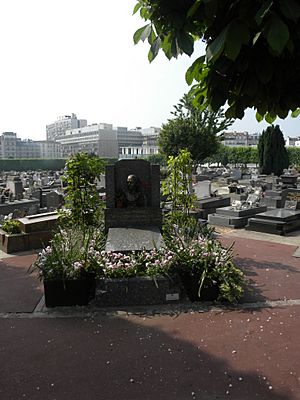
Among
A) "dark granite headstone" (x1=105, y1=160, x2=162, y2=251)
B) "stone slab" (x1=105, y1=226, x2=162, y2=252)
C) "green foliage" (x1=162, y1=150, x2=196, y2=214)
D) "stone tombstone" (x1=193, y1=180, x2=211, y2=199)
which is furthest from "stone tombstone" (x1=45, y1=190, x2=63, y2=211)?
"stone slab" (x1=105, y1=226, x2=162, y2=252)

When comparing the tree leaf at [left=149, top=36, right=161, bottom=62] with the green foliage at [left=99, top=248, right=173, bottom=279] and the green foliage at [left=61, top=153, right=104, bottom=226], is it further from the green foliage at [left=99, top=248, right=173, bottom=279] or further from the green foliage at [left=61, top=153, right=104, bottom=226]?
the green foliage at [left=61, top=153, right=104, bottom=226]

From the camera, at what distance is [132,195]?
9.09m

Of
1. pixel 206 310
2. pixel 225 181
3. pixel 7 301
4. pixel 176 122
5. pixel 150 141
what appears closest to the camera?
pixel 206 310

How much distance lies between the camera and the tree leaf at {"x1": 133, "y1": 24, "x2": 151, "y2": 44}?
7.44ft

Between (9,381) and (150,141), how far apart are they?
6232 inches

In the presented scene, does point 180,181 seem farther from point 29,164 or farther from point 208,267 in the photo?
point 29,164

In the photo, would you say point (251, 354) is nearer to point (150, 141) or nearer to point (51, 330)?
point (51, 330)

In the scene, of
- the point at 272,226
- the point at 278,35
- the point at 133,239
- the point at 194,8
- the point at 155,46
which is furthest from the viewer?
the point at 272,226

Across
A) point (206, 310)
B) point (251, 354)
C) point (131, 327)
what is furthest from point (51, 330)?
point (251, 354)

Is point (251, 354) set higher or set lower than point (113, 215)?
lower

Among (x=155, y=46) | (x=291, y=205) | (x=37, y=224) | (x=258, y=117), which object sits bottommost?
(x=291, y=205)

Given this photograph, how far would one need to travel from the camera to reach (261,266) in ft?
27.4

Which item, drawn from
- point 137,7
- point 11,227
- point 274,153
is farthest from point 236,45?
point 274,153

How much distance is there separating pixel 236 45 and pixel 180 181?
8.08 metres
